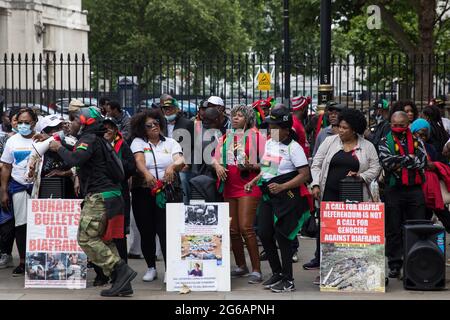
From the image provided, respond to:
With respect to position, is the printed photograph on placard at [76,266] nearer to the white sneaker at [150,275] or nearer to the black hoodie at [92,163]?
the white sneaker at [150,275]

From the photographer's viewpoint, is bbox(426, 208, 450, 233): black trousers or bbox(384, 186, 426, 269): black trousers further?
bbox(426, 208, 450, 233): black trousers

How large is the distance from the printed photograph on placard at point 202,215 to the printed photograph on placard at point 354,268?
1.18 m

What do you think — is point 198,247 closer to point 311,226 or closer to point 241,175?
point 241,175

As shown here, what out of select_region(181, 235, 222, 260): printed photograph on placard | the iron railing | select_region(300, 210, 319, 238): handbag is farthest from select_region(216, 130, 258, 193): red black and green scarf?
the iron railing

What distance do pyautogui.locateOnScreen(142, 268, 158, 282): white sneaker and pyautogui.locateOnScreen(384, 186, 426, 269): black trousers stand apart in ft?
8.14

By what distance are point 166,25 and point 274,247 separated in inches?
1686

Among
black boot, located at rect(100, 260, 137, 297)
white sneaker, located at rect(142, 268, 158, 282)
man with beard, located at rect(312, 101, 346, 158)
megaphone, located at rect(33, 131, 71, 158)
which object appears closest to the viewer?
black boot, located at rect(100, 260, 137, 297)

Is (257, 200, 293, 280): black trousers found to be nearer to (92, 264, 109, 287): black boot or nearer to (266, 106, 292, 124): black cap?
(266, 106, 292, 124): black cap

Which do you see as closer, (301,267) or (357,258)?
(357,258)

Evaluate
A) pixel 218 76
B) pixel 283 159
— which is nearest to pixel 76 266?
pixel 283 159

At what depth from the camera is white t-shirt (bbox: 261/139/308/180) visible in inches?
377
